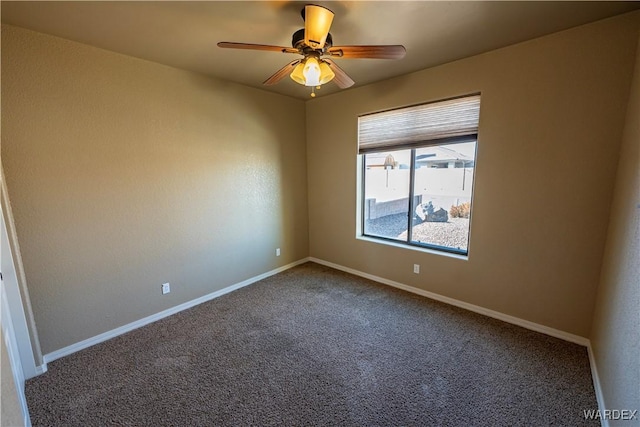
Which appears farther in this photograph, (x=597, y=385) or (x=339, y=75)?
(x=339, y=75)

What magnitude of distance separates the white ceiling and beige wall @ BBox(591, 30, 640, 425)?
716 millimetres

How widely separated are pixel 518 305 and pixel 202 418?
281 centimetres

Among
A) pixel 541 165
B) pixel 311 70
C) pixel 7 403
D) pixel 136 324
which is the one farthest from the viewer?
pixel 136 324

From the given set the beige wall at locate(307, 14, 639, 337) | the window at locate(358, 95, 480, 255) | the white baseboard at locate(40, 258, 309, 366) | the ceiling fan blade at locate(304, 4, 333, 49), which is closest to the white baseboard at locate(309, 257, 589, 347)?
the beige wall at locate(307, 14, 639, 337)

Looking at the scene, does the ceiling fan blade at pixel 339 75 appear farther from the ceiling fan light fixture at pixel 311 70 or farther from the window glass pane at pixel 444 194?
the window glass pane at pixel 444 194

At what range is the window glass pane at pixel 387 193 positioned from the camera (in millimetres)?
3357

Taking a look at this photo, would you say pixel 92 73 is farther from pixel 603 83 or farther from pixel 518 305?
pixel 518 305

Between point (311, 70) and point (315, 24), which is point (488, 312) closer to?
point (311, 70)

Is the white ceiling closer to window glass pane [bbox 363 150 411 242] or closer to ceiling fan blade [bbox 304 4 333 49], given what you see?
ceiling fan blade [bbox 304 4 333 49]

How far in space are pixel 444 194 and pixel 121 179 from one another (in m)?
3.30

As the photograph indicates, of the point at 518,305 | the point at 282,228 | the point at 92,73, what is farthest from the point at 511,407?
the point at 92,73

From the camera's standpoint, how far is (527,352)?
2.16m

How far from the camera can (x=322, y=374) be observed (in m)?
1.99

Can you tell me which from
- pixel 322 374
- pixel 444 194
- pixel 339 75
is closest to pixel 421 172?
pixel 444 194
